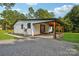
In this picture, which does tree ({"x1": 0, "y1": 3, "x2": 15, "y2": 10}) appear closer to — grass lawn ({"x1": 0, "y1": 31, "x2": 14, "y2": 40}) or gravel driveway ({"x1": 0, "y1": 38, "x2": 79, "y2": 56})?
grass lawn ({"x1": 0, "y1": 31, "x2": 14, "y2": 40})

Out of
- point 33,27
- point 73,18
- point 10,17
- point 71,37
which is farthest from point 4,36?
point 73,18

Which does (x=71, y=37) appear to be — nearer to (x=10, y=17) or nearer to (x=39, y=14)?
(x=39, y=14)

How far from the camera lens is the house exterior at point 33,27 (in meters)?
6.62

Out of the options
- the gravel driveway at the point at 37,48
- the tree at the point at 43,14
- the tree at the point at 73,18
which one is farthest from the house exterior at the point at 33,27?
the tree at the point at 73,18

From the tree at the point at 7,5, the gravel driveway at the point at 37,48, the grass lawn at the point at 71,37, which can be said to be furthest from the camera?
the grass lawn at the point at 71,37

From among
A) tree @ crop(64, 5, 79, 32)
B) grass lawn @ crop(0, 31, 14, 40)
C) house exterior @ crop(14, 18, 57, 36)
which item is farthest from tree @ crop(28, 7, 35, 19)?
tree @ crop(64, 5, 79, 32)

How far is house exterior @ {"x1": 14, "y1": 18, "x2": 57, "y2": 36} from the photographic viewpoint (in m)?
6.62

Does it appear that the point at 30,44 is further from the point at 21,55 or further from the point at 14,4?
the point at 14,4

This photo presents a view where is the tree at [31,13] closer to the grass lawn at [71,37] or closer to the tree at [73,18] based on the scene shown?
the tree at [73,18]

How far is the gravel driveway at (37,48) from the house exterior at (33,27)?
23 cm

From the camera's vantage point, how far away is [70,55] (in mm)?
6172

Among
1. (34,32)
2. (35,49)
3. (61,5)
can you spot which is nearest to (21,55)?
(35,49)

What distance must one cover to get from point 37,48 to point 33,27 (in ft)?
2.19

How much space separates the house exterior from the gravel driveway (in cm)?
23
